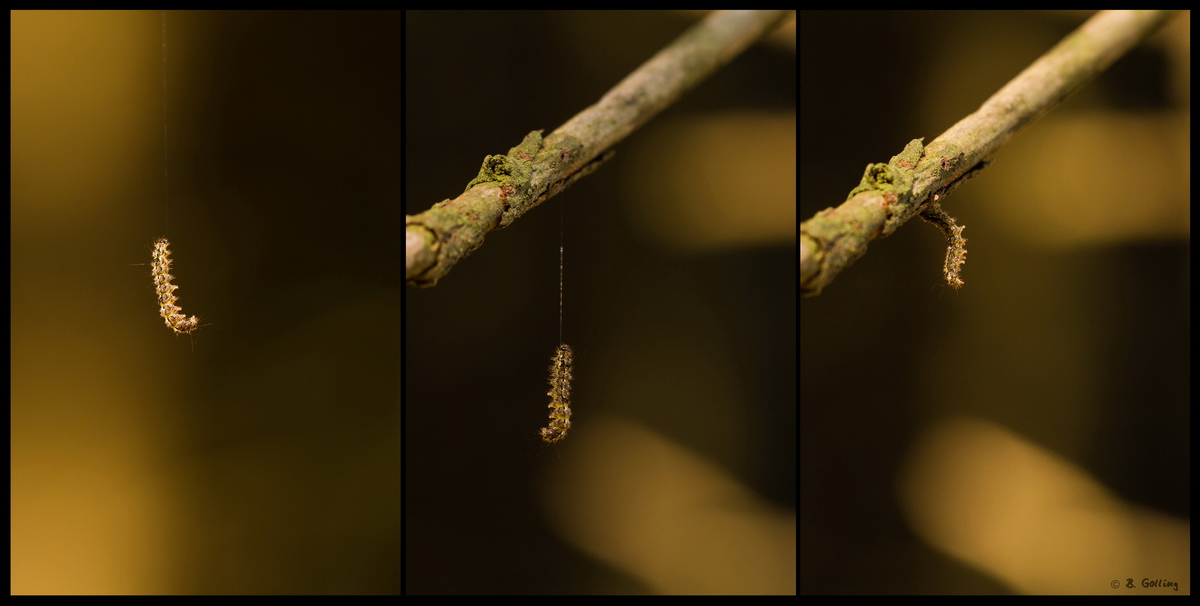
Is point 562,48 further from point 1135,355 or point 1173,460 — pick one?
point 1173,460

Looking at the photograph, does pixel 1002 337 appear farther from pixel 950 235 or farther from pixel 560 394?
pixel 560 394

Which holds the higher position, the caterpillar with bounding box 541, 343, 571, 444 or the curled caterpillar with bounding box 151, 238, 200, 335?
the curled caterpillar with bounding box 151, 238, 200, 335

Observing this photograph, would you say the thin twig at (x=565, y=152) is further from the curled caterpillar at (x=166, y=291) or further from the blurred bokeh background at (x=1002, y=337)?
the curled caterpillar at (x=166, y=291)

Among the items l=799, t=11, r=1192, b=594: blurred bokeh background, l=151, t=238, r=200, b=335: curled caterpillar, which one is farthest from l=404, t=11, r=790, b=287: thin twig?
l=151, t=238, r=200, b=335: curled caterpillar

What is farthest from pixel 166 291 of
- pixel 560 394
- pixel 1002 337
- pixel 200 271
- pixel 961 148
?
pixel 1002 337

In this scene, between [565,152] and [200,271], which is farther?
[200,271]

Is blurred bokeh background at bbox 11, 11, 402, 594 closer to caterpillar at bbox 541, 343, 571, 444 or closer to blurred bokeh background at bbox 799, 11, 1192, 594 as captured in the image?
caterpillar at bbox 541, 343, 571, 444

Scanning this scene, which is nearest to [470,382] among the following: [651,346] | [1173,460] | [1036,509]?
[651,346]
